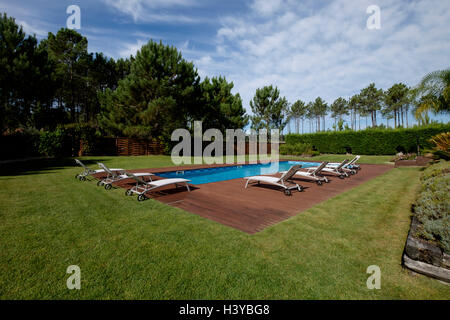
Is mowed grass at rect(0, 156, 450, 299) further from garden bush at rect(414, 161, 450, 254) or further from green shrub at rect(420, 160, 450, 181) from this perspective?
green shrub at rect(420, 160, 450, 181)

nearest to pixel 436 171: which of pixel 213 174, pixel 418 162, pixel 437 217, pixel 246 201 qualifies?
pixel 437 217

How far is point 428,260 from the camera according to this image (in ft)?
8.59

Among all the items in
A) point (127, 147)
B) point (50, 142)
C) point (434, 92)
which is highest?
point (434, 92)

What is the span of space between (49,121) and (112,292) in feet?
104

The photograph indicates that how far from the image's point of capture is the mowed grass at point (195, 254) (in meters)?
2.29

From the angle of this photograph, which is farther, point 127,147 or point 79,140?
point 127,147

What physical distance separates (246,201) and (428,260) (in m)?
3.68

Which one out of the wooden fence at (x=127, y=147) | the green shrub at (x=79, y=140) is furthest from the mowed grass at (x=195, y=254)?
the wooden fence at (x=127, y=147)

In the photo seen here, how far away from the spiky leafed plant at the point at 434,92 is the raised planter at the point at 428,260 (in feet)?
32.6

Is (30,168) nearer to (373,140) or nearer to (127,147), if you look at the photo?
(127,147)

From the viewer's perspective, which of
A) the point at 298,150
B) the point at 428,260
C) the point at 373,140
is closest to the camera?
the point at 428,260

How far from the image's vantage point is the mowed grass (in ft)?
7.51

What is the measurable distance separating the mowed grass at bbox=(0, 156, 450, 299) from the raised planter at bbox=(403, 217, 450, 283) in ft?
0.36
